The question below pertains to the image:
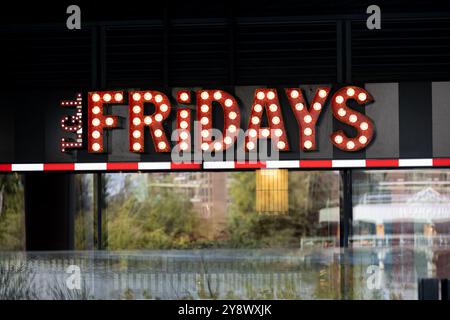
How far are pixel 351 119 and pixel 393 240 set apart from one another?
77.0 inches

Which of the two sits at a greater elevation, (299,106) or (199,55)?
(199,55)

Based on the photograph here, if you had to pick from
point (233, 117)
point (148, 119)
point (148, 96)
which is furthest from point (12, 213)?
point (233, 117)

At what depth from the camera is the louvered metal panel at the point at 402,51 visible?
1273cm

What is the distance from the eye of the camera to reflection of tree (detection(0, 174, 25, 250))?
13.5 m

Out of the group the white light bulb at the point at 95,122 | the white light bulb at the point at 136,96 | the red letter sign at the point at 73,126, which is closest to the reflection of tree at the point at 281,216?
the white light bulb at the point at 136,96

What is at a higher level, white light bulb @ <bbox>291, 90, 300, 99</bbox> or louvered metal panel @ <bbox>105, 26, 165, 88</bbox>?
louvered metal panel @ <bbox>105, 26, 165, 88</bbox>

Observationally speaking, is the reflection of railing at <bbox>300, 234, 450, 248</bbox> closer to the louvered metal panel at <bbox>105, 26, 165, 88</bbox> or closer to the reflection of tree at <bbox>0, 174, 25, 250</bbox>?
the louvered metal panel at <bbox>105, 26, 165, 88</bbox>

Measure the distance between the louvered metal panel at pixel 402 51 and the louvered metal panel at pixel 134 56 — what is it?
2777 mm

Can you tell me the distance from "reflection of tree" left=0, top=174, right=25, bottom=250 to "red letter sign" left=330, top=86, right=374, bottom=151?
4.72 meters

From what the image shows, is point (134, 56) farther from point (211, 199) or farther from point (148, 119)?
point (211, 199)

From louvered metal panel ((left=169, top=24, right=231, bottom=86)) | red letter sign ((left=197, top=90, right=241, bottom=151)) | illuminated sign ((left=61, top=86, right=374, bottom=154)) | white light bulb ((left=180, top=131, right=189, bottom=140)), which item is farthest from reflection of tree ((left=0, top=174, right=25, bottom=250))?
red letter sign ((left=197, top=90, right=241, bottom=151))

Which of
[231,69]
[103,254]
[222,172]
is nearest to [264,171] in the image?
[222,172]

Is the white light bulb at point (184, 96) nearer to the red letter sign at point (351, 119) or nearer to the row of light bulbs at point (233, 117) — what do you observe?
the row of light bulbs at point (233, 117)

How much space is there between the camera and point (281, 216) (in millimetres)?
13219
